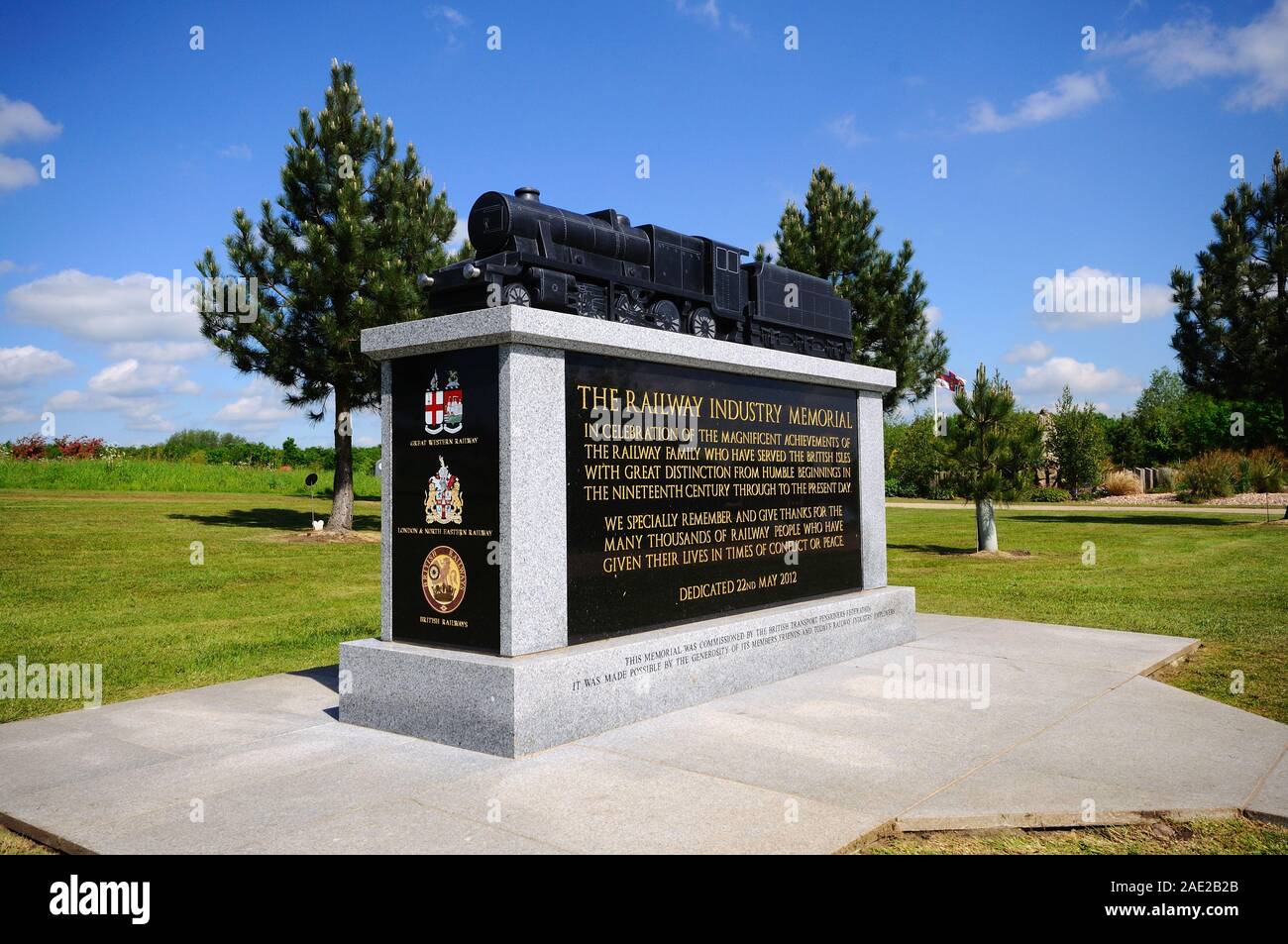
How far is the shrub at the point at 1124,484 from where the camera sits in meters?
49.6

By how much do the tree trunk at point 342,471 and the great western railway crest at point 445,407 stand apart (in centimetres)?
1917

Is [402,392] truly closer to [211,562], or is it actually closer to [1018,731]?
[1018,731]

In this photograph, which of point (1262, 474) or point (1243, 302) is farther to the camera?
point (1262, 474)

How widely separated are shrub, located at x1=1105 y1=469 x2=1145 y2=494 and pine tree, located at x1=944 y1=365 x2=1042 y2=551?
3342 centimetres

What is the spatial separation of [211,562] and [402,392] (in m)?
14.0

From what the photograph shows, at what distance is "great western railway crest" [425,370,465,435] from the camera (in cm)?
623

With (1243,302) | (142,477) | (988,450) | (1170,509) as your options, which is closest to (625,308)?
(988,450)

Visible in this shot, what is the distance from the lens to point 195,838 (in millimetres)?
4164

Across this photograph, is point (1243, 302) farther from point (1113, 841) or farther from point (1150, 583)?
point (1113, 841)

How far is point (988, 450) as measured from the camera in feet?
68.4

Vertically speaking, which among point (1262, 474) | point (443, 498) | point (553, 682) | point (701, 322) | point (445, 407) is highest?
point (701, 322)

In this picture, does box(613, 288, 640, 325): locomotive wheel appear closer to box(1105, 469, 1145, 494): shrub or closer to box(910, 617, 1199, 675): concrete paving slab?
box(910, 617, 1199, 675): concrete paving slab

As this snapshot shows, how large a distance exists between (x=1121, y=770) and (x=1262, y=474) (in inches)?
1737

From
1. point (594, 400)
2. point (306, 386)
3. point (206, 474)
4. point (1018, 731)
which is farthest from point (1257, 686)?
point (206, 474)
